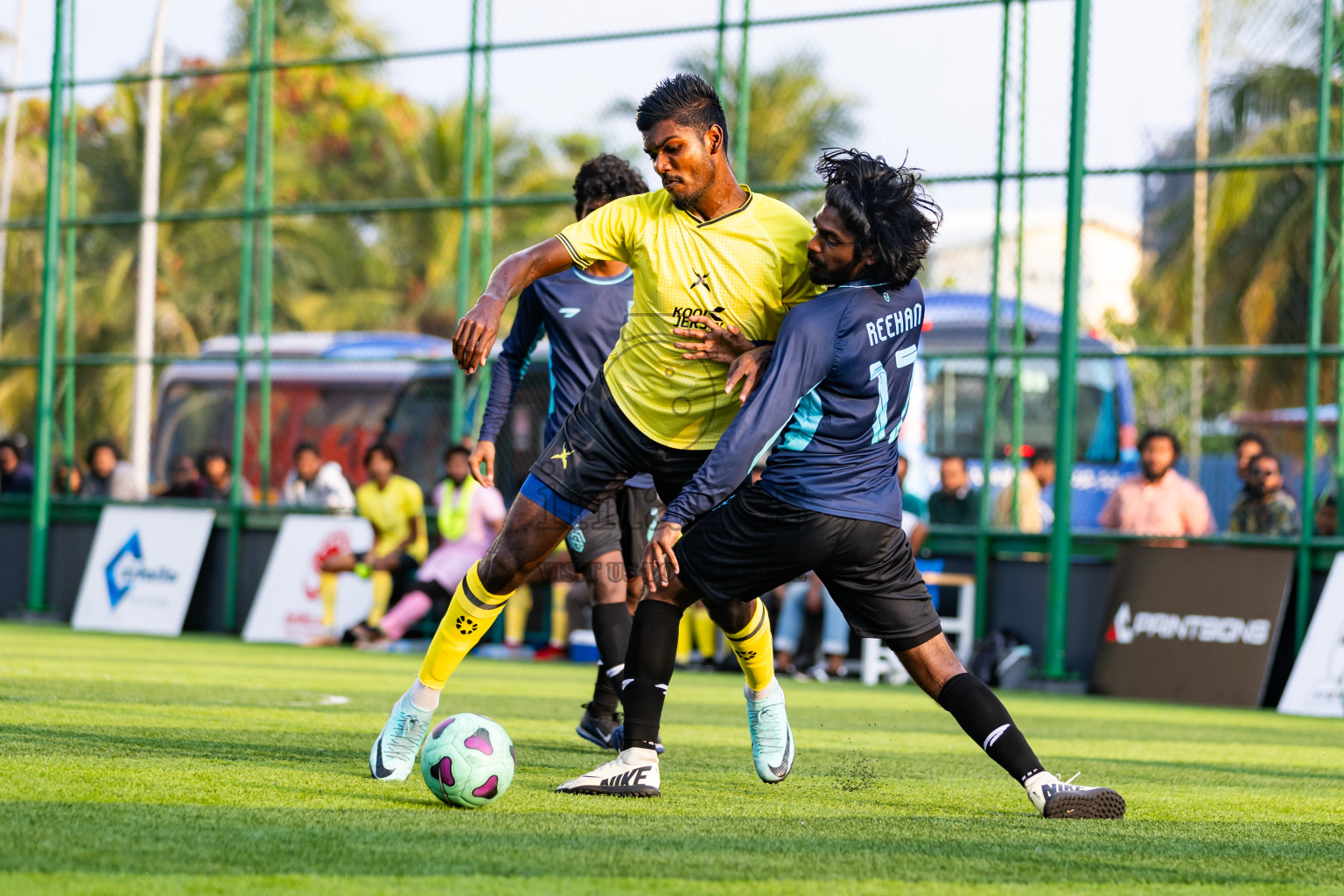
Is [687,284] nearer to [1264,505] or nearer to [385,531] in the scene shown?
[1264,505]

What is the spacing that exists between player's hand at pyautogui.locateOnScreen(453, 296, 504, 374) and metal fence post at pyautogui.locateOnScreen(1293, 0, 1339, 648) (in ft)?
26.9

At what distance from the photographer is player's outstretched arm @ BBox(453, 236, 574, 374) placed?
4.65 meters

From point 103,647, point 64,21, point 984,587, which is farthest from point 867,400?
point 64,21

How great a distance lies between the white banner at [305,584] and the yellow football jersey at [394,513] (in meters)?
0.22

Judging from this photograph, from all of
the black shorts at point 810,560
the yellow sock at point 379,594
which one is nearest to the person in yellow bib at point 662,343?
the black shorts at point 810,560

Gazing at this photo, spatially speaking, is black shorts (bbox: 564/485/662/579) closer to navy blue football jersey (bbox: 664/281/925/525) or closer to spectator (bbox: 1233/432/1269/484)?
navy blue football jersey (bbox: 664/281/925/525)

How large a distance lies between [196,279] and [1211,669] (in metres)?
25.7

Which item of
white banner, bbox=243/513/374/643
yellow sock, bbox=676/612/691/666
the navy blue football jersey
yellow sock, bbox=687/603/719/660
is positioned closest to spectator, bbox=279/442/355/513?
white banner, bbox=243/513/374/643

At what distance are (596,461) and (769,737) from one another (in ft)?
3.48

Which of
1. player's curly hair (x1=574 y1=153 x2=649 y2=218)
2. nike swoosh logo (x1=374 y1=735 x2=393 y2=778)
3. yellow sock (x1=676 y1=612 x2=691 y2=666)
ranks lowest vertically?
yellow sock (x1=676 y1=612 x2=691 y2=666)

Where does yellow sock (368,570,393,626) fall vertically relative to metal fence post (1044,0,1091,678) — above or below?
below

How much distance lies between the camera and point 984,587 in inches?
489

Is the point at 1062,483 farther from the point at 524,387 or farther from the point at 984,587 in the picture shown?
the point at 524,387

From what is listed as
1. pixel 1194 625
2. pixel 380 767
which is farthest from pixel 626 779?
pixel 1194 625
